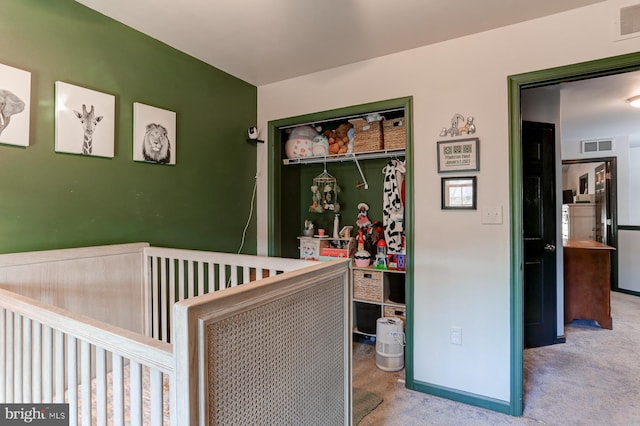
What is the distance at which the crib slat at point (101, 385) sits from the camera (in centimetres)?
87

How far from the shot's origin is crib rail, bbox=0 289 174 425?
2.64ft

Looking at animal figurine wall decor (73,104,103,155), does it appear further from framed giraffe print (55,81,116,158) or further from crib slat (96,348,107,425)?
crib slat (96,348,107,425)

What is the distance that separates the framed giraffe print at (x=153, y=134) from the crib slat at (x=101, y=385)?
1.48m

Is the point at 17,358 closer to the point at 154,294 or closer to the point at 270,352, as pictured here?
the point at 154,294

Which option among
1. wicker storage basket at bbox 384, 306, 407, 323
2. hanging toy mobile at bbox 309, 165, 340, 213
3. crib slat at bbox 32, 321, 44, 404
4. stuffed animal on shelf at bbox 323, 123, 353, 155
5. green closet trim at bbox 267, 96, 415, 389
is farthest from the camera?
hanging toy mobile at bbox 309, 165, 340, 213

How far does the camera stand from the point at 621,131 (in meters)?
4.62

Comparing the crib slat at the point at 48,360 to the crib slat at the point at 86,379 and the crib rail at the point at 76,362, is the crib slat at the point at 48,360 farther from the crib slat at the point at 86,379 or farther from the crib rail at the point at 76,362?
the crib slat at the point at 86,379

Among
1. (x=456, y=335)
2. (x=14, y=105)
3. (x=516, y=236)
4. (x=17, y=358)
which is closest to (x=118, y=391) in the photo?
(x=17, y=358)

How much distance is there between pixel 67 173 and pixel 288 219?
1.81m

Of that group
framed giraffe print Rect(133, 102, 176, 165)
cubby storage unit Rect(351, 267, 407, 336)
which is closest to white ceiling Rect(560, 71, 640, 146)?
cubby storage unit Rect(351, 267, 407, 336)

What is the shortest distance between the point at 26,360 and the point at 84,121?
1210mm

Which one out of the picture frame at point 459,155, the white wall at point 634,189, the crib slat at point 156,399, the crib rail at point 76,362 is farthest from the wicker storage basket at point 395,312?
the white wall at point 634,189

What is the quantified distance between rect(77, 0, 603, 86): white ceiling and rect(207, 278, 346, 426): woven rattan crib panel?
152 cm

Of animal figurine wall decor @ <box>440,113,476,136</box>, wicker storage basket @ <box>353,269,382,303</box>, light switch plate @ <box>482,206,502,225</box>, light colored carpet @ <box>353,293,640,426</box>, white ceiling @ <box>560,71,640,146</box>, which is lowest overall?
light colored carpet @ <box>353,293,640,426</box>
